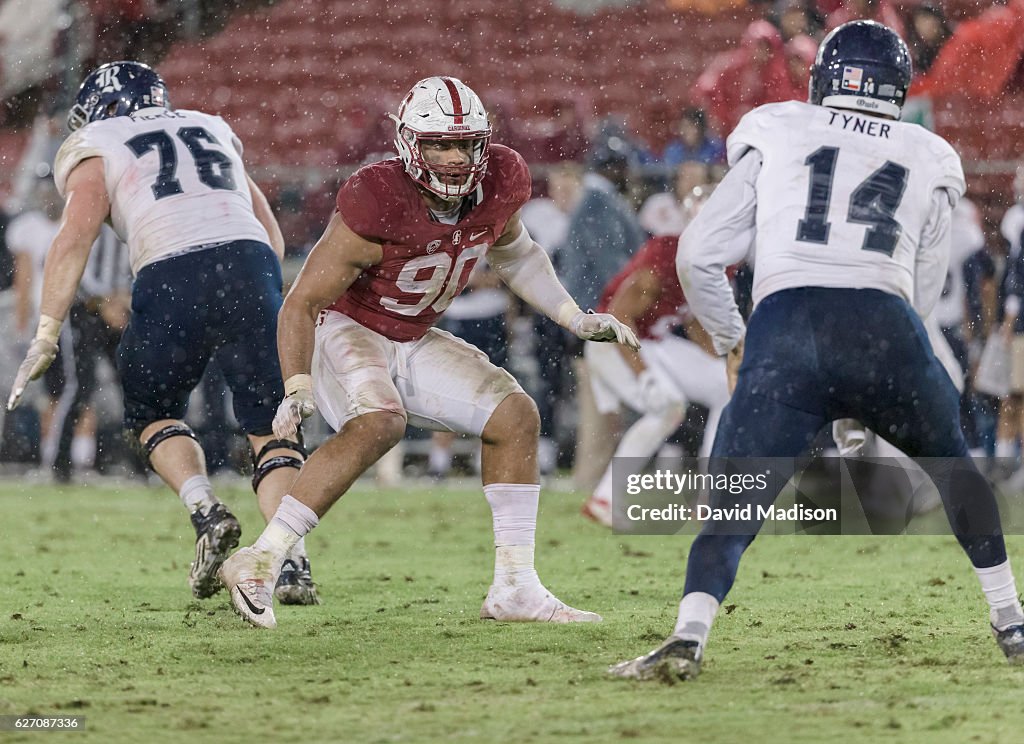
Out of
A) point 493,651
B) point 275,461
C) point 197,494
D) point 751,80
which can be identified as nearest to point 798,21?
point 751,80

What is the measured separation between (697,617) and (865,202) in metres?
1.14

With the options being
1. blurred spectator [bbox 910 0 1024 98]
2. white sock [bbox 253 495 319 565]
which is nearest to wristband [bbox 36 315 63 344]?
white sock [bbox 253 495 319 565]

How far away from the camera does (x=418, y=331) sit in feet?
17.2

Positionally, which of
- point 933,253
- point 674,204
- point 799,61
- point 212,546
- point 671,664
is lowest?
point 671,664

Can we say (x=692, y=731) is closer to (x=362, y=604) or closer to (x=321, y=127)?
(x=362, y=604)

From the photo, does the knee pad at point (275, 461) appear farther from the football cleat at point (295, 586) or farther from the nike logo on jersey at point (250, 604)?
the nike logo on jersey at point (250, 604)

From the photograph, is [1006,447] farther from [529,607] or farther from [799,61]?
[529,607]

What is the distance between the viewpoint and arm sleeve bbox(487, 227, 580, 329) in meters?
5.30

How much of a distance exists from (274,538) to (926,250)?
2067 millimetres

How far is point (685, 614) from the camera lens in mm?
3938

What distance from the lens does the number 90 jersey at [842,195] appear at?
409 centimetres

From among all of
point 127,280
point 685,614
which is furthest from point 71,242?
point 127,280

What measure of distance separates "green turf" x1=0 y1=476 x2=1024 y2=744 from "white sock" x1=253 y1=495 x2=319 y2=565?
25 cm

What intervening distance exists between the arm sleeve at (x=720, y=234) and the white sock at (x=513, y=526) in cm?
105
